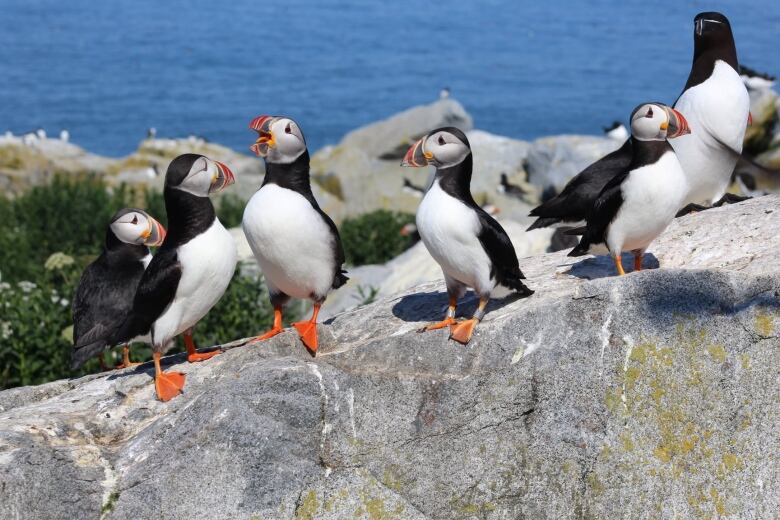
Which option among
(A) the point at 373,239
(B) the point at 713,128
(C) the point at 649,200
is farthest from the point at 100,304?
(A) the point at 373,239

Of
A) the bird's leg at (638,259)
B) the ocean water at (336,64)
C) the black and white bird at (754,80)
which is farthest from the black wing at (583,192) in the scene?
the ocean water at (336,64)

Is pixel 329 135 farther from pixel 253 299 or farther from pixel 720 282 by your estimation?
pixel 720 282

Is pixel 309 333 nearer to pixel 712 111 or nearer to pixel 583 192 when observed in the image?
pixel 583 192

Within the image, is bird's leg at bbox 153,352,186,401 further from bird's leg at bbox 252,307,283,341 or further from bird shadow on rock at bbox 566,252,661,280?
bird shadow on rock at bbox 566,252,661,280

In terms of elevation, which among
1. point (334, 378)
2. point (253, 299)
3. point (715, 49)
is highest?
point (715, 49)

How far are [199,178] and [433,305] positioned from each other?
5.24ft

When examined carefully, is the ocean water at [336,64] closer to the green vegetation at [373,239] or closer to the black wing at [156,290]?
the green vegetation at [373,239]

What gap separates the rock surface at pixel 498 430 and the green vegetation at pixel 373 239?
928 centimetres

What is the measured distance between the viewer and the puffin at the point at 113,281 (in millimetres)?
6938

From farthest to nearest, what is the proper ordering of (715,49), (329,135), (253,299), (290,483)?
1. (329,135)
2. (253,299)
3. (715,49)
4. (290,483)

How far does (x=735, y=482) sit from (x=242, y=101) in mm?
37357

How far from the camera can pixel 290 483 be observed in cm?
507

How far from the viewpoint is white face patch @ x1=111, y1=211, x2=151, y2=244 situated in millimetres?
7043

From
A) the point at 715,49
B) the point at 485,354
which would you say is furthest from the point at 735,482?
the point at 715,49
